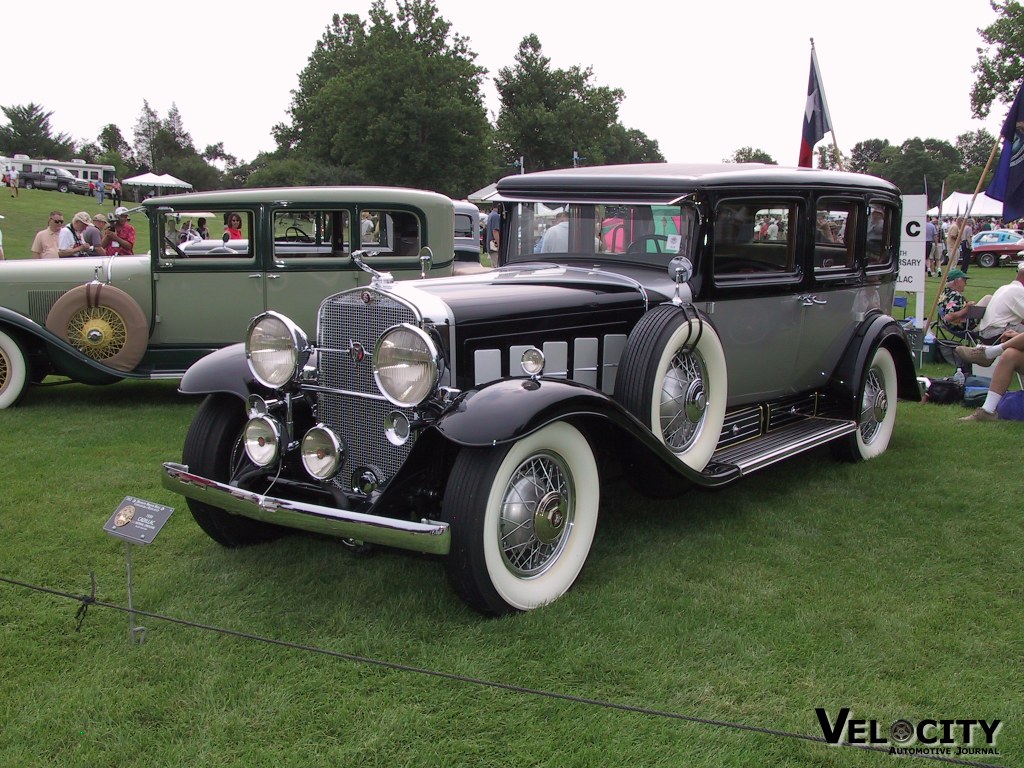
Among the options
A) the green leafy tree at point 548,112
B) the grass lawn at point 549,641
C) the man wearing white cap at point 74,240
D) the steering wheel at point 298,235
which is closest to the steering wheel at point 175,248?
the steering wheel at point 298,235

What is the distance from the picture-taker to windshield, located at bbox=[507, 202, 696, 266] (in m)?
4.80

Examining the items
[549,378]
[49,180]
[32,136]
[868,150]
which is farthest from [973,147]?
[549,378]

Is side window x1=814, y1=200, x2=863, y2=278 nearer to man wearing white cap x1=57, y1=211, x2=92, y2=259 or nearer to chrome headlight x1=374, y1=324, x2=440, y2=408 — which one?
chrome headlight x1=374, y1=324, x2=440, y2=408

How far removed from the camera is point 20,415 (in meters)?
7.29

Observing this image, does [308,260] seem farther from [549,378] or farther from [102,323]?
[549,378]

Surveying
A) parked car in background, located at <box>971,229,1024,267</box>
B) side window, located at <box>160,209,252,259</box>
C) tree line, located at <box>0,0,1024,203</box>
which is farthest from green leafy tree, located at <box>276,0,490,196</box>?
side window, located at <box>160,209,252,259</box>

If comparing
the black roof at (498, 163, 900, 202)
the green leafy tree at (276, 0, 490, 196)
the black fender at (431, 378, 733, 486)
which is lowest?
the black fender at (431, 378, 733, 486)

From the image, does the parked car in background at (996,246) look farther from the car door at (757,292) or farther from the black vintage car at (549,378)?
the car door at (757,292)

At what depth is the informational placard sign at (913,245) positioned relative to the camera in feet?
32.0

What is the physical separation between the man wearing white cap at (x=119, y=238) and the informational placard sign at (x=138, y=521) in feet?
27.8

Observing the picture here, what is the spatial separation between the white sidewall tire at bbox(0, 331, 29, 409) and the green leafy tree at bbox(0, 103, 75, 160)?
8128 centimetres

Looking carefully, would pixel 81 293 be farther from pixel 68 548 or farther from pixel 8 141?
pixel 8 141

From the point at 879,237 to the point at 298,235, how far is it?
514 centimetres

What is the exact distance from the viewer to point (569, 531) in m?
3.81
